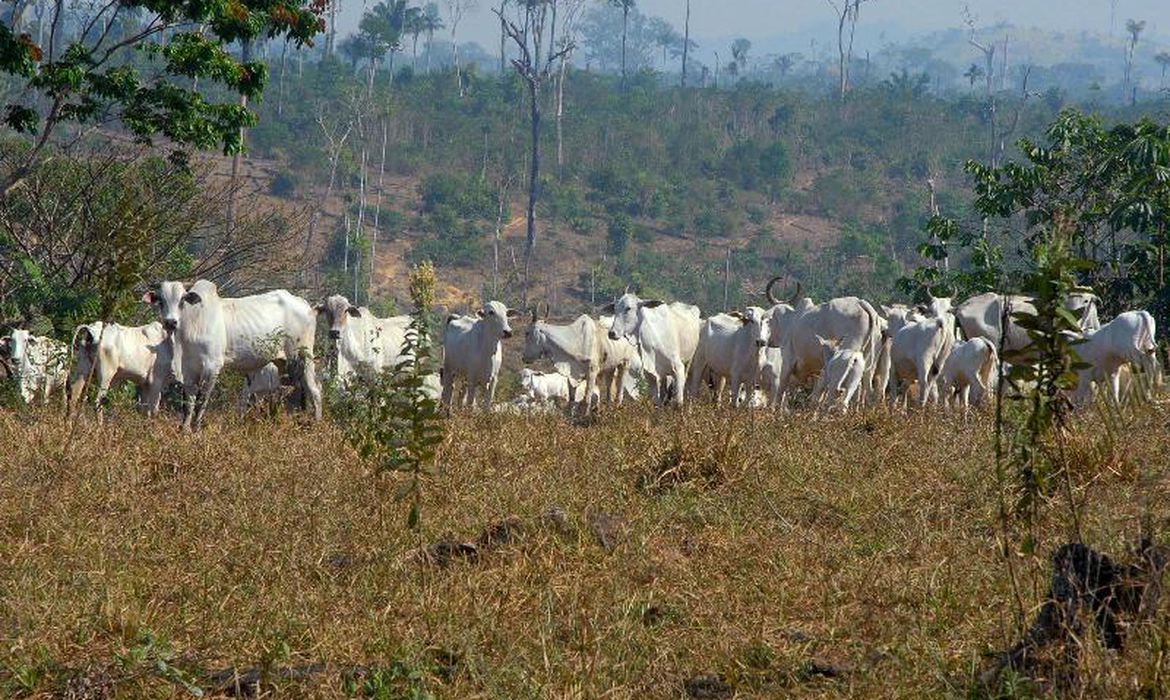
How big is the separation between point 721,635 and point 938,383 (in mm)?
10755

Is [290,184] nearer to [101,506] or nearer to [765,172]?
[765,172]

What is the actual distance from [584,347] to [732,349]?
166 centimetres

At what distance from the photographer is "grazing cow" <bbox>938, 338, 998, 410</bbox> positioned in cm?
1394

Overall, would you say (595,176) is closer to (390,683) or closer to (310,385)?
(310,385)

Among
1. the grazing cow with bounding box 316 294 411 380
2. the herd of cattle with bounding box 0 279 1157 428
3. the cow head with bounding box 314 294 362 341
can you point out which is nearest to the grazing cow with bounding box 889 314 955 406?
the herd of cattle with bounding box 0 279 1157 428

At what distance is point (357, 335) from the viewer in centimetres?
1527

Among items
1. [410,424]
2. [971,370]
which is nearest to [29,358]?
[410,424]

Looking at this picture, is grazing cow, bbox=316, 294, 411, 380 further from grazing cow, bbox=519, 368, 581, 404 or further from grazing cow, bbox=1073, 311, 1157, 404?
grazing cow, bbox=1073, 311, 1157, 404

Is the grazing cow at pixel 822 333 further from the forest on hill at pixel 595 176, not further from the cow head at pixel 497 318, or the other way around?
the forest on hill at pixel 595 176

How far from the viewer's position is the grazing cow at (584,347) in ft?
55.3

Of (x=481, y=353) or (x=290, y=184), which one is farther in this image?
(x=290, y=184)

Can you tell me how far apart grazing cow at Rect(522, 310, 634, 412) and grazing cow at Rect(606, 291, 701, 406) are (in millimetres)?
319

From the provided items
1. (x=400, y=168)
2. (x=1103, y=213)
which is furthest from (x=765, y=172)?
(x=1103, y=213)

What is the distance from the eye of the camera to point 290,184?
186 ft
